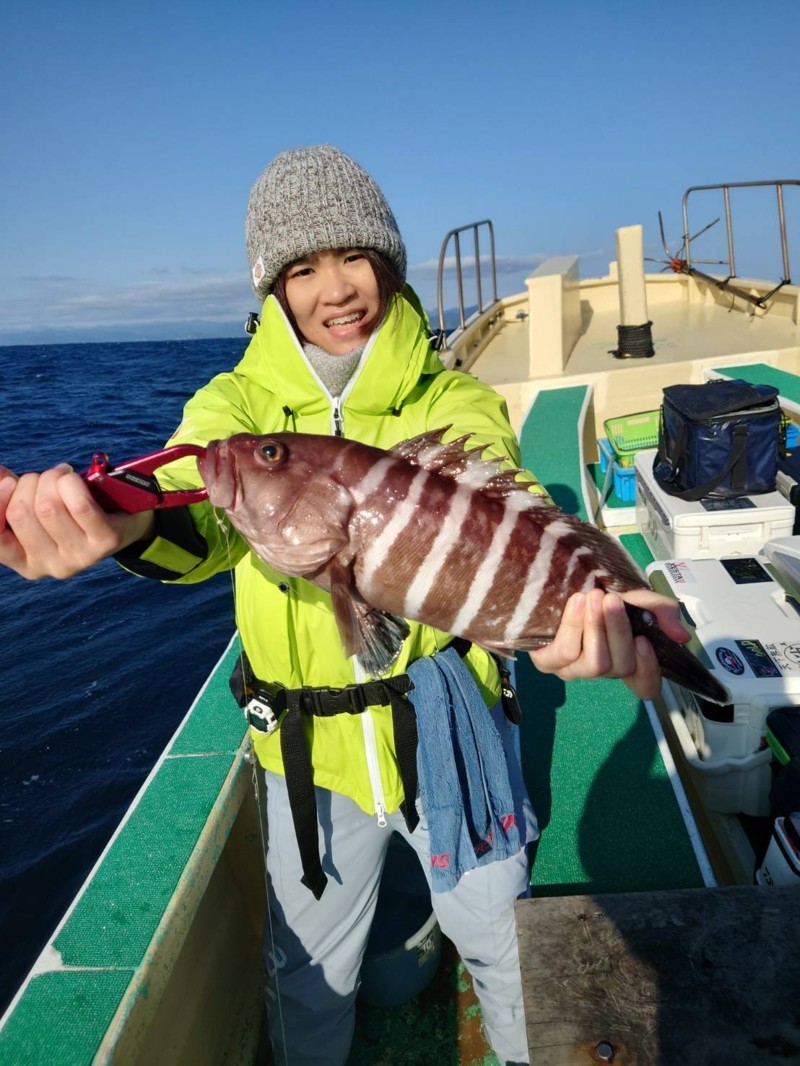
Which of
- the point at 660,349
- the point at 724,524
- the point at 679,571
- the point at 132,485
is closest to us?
the point at 132,485

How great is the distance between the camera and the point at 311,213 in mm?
2453

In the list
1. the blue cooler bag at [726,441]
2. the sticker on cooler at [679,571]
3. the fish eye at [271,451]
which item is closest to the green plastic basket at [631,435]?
the blue cooler bag at [726,441]

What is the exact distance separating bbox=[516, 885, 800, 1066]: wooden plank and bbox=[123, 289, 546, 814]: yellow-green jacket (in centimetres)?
74

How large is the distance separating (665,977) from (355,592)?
4.65 ft

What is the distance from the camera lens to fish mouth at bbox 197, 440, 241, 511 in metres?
1.99

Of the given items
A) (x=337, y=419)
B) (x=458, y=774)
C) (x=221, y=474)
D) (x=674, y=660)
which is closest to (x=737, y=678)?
(x=674, y=660)

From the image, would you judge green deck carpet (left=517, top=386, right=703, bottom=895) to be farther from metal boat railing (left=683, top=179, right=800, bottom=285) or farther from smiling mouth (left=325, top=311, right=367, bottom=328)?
metal boat railing (left=683, top=179, right=800, bottom=285)

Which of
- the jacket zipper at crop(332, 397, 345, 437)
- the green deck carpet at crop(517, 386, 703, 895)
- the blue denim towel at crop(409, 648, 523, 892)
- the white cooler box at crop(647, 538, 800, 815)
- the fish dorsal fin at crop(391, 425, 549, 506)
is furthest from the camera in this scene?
the white cooler box at crop(647, 538, 800, 815)

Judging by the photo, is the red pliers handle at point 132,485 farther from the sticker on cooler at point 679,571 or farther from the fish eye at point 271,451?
the sticker on cooler at point 679,571

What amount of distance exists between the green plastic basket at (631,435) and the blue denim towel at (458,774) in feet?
16.3

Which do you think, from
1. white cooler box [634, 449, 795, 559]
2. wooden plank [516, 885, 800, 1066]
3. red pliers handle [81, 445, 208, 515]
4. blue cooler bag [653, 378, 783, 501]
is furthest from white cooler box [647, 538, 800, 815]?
red pliers handle [81, 445, 208, 515]

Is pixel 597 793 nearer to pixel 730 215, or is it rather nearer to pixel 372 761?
pixel 372 761

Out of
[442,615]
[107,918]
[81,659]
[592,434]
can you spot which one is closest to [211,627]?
[81,659]

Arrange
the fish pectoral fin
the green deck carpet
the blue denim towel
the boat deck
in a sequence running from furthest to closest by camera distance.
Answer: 1. the boat deck
2. the green deck carpet
3. the blue denim towel
4. the fish pectoral fin
